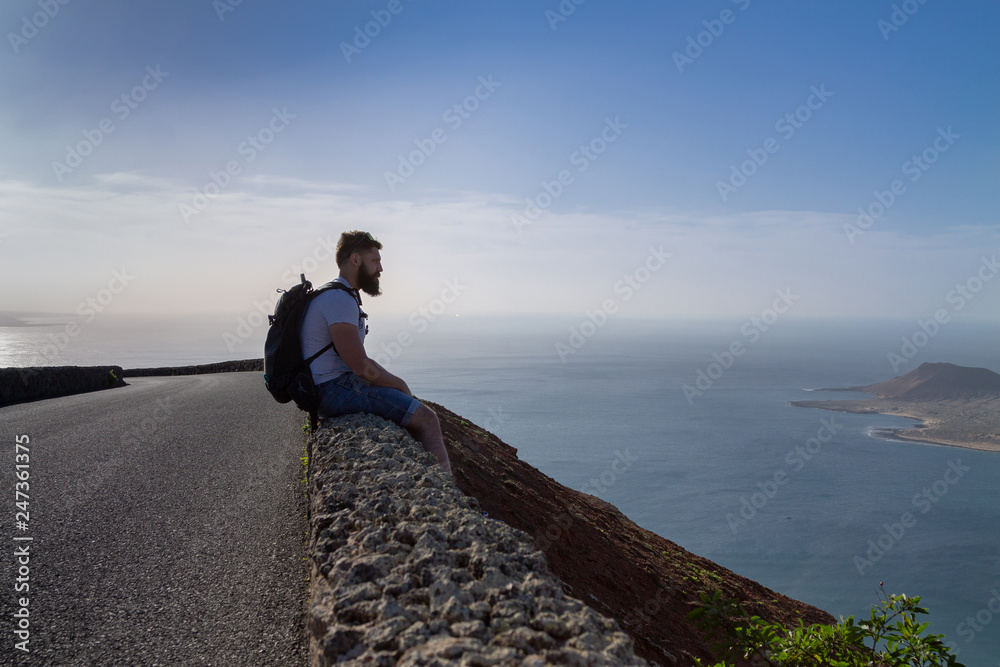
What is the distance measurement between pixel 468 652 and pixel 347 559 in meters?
0.78

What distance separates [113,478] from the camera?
17.4ft

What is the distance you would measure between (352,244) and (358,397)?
1204mm

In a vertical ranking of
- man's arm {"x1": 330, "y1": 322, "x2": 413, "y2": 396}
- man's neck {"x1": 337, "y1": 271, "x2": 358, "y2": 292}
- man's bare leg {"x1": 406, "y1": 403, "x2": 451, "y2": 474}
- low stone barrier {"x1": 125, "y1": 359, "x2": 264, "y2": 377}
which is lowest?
man's bare leg {"x1": 406, "y1": 403, "x2": 451, "y2": 474}

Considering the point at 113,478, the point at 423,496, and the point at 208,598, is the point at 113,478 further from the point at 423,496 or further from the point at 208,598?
the point at 423,496

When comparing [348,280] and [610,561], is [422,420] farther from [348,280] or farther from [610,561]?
[610,561]

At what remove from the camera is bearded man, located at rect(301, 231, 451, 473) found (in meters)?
4.23

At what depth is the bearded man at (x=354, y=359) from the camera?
4.23 meters

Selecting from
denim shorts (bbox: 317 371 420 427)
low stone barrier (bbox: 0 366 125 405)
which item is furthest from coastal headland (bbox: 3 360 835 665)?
low stone barrier (bbox: 0 366 125 405)

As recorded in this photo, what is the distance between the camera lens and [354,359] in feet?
13.8

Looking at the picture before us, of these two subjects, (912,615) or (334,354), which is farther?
(334,354)

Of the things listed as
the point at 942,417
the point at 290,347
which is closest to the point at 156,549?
the point at 290,347

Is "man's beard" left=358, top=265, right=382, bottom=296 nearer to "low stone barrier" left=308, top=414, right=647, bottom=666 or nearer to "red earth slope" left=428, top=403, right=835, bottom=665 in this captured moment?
"low stone barrier" left=308, top=414, right=647, bottom=666

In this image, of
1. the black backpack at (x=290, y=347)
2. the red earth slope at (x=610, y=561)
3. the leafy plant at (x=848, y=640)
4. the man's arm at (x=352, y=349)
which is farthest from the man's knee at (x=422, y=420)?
the leafy plant at (x=848, y=640)

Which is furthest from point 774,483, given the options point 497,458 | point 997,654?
point 497,458
